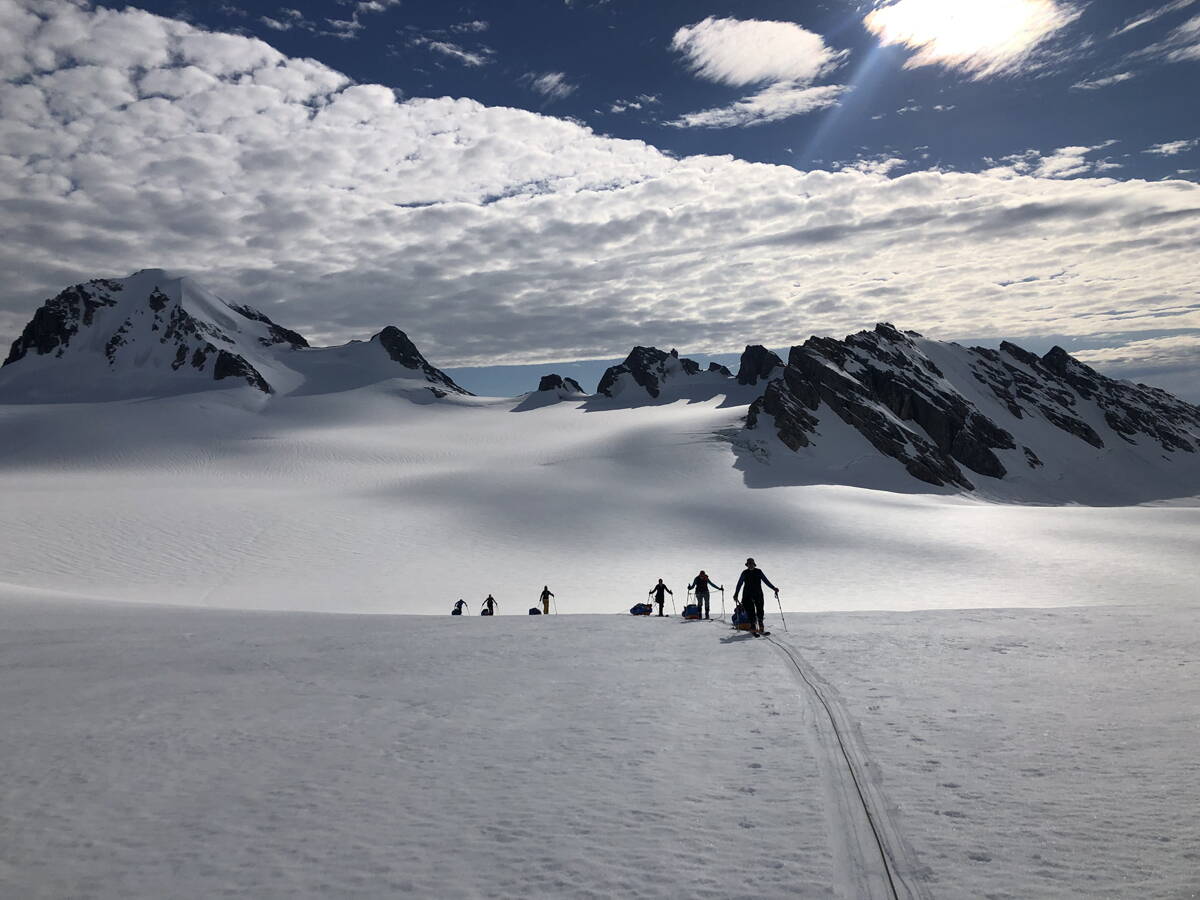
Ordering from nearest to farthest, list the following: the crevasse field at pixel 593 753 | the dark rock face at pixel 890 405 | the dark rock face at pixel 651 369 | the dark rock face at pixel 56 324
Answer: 1. the crevasse field at pixel 593 753
2. the dark rock face at pixel 890 405
3. the dark rock face at pixel 56 324
4. the dark rock face at pixel 651 369

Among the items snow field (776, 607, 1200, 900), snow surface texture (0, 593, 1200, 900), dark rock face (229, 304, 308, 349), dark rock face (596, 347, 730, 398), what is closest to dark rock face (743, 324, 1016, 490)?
dark rock face (596, 347, 730, 398)

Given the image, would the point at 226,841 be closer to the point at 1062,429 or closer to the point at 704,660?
the point at 704,660

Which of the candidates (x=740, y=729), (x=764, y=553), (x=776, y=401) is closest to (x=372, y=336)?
(x=776, y=401)

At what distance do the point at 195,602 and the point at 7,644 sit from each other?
14.5 m

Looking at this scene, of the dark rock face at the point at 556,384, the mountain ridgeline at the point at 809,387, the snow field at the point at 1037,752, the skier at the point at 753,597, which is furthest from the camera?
the dark rock face at the point at 556,384

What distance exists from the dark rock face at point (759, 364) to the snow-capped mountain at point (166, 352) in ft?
197

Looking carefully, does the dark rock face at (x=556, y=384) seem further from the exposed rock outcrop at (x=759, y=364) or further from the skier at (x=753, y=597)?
the skier at (x=753, y=597)

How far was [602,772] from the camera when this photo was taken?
7.22 metres

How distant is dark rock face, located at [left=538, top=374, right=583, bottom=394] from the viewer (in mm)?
148312

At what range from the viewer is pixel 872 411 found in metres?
80.8

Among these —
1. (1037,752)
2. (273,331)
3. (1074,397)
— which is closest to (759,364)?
(1074,397)

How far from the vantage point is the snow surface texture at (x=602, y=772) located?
17.5 feet

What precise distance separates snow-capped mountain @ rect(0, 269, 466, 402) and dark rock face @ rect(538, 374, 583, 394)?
19.9 m

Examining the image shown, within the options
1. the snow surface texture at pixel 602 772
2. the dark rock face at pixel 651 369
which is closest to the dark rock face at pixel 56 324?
the dark rock face at pixel 651 369
